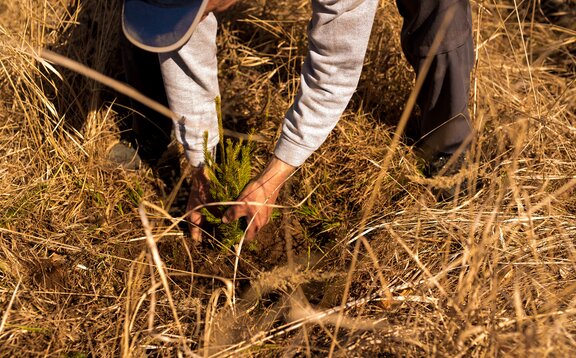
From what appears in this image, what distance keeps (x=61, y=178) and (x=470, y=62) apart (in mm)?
1501

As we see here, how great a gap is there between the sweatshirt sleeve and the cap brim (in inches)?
14.4

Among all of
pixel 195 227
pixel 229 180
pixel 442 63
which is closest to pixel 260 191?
pixel 229 180

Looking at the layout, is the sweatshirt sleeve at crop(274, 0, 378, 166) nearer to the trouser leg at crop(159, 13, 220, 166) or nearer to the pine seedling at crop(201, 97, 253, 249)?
the pine seedling at crop(201, 97, 253, 249)

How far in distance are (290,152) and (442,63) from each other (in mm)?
600

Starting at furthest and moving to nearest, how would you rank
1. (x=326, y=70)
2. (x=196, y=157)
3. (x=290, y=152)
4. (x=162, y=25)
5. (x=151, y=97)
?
(x=151, y=97) → (x=196, y=157) → (x=290, y=152) → (x=326, y=70) → (x=162, y=25)

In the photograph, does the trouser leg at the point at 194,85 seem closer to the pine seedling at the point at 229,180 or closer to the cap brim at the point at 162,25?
the pine seedling at the point at 229,180

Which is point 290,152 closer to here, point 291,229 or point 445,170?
point 291,229

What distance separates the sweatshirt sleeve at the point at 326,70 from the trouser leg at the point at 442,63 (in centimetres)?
36

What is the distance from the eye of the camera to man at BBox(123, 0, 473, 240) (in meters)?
1.29

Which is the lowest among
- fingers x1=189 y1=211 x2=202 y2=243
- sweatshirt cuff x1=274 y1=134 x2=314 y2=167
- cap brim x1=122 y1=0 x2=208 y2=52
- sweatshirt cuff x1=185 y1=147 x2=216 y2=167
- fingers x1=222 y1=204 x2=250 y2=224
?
fingers x1=189 y1=211 x2=202 y2=243

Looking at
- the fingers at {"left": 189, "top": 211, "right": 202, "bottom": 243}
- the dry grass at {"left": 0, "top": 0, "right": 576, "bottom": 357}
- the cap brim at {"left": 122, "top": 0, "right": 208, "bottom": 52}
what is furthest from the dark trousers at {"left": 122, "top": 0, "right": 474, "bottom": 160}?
the cap brim at {"left": 122, "top": 0, "right": 208, "bottom": 52}

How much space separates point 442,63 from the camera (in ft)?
6.27

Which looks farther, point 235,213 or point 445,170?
point 445,170

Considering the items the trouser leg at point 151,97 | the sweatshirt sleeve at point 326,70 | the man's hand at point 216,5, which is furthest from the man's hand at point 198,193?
the man's hand at point 216,5
